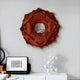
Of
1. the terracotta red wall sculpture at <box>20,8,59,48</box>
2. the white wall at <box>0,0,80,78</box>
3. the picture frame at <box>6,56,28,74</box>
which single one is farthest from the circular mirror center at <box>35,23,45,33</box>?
the picture frame at <box>6,56,28,74</box>

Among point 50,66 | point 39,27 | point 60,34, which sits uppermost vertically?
point 39,27

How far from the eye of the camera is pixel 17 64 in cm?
300

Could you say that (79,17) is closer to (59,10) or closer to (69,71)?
(59,10)

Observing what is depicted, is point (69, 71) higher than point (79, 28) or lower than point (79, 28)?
lower

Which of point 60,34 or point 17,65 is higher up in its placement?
point 60,34

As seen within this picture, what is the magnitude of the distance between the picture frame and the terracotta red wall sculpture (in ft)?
1.24

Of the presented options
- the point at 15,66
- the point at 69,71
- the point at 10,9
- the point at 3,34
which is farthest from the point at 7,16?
the point at 69,71

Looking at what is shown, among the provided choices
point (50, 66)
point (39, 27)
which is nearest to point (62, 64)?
point (50, 66)

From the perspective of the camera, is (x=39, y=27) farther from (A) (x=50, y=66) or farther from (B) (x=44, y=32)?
(A) (x=50, y=66)

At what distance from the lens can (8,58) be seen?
9.89ft

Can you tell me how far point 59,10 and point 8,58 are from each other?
1.39m

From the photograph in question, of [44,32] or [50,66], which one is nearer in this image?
[50,66]

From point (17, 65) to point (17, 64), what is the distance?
0.8 inches

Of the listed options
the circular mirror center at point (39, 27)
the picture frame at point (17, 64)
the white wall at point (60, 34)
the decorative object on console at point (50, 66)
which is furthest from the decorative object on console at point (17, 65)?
the circular mirror center at point (39, 27)
